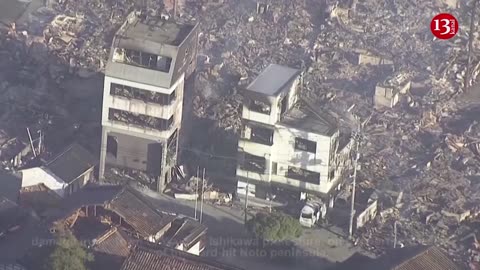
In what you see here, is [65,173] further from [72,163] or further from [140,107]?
[140,107]

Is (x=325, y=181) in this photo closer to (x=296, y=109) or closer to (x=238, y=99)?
(x=296, y=109)

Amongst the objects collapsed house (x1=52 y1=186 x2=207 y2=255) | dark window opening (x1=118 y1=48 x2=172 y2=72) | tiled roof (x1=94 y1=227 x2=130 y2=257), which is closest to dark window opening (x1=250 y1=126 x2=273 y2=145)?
dark window opening (x1=118 y1=48 x2=172 y2=72)

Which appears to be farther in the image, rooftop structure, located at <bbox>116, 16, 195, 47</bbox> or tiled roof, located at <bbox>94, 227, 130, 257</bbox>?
rooftop structure, located at <bbox>116, 16, 195, 47</bbox>

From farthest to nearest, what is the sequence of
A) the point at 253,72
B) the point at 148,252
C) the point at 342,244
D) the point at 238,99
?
the point at 253,72
the point at 238,99
the point at 342,244
the point at 148,252

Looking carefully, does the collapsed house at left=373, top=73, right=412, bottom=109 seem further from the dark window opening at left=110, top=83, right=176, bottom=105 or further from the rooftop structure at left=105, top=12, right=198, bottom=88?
the dark window opening at left=110, top=83, right=176, bottom=105

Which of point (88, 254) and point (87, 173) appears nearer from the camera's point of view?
point (88, 254)

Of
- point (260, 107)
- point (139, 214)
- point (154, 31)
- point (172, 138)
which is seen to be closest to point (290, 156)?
A: point (260, 107)

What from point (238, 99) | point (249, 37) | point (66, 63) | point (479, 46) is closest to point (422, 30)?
point (479, 46)
